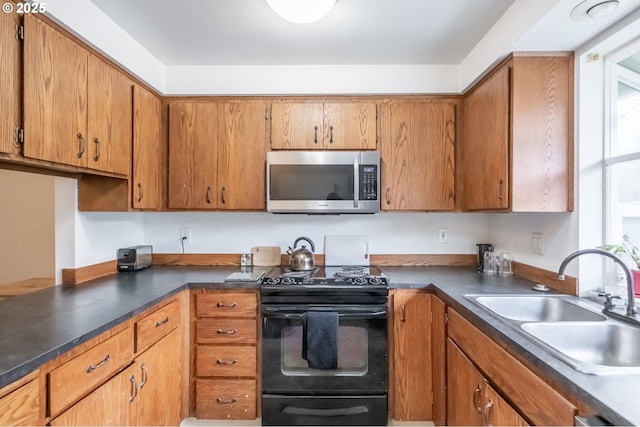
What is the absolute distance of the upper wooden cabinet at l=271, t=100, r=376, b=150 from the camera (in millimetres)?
2209

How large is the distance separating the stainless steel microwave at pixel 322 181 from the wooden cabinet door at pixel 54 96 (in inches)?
41.3

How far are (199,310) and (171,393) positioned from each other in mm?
449

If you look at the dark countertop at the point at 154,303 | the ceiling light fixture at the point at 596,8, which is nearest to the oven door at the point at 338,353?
the dark countertop at the point at 154,303

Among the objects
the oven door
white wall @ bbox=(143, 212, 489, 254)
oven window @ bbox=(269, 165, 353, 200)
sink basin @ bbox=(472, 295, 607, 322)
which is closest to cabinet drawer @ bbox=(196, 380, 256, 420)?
the oven door

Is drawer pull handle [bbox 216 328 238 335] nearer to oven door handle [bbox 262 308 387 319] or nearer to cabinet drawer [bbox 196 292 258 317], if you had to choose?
cabinet drawer [bbox 196 292 258 317]

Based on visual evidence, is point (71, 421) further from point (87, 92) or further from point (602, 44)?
point (602, 44)

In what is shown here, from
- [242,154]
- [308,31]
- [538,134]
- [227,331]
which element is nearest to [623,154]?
[538,134]

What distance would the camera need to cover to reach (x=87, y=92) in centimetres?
157

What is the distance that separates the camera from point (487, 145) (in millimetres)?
1877

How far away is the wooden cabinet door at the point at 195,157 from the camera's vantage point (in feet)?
7.29

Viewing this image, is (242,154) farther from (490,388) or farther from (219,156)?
(490,388)

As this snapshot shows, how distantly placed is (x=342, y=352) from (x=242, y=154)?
1470mm

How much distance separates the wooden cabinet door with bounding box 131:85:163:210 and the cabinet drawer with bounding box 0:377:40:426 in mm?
1239

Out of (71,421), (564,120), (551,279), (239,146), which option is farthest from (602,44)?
(71,421)
